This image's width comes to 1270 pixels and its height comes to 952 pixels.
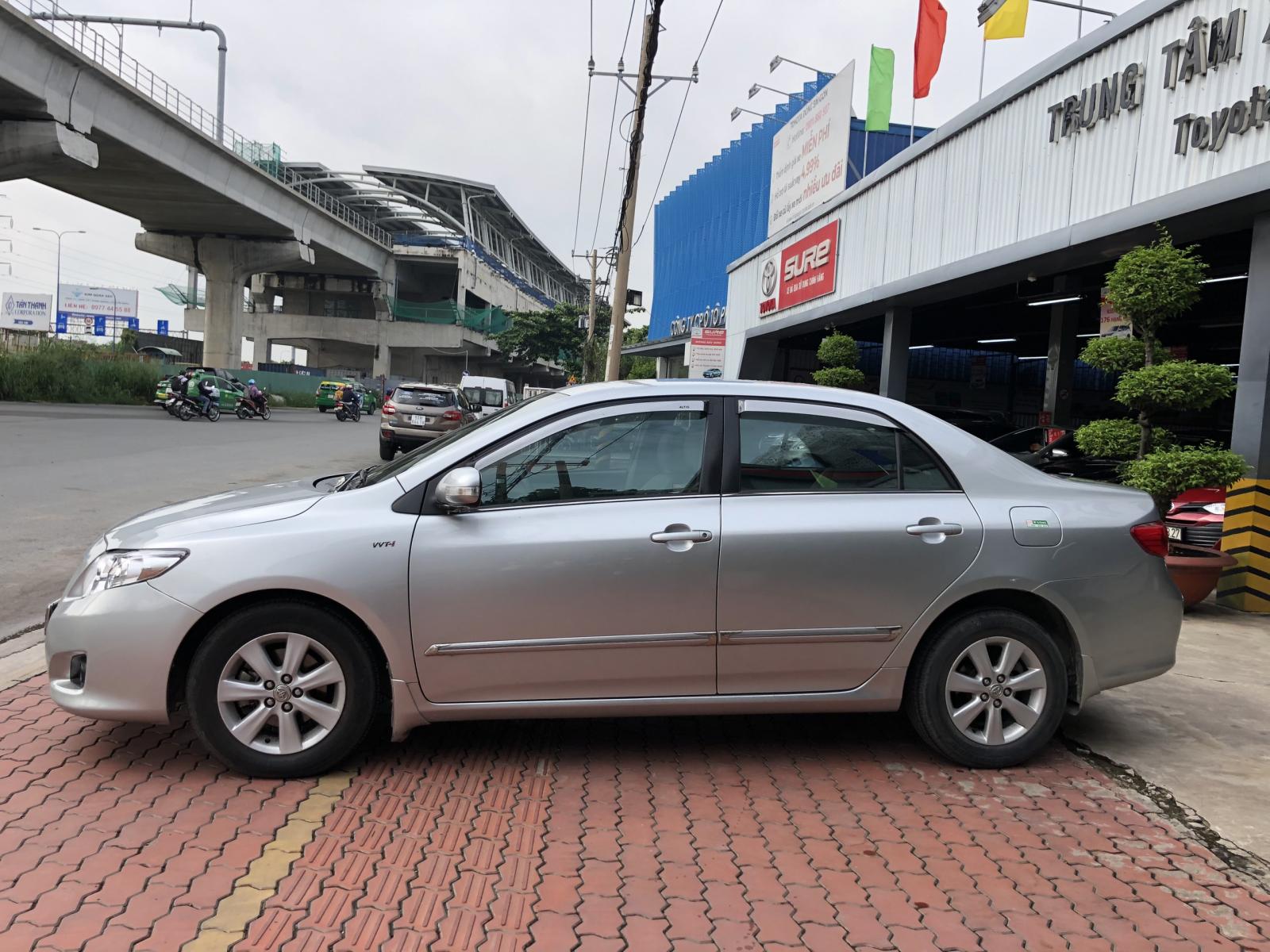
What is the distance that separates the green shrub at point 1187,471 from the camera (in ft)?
24.6

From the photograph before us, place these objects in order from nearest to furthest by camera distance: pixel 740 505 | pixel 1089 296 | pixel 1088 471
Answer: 1. pixel 740 505
2. pixel 1088 471
3. pixel 1089 296

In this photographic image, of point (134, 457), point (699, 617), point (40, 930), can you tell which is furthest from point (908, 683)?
point (134, 457)

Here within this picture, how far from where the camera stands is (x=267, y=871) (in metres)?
3.04

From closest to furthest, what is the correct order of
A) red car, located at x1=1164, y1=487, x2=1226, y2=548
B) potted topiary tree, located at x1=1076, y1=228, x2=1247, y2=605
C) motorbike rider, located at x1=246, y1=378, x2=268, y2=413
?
potted topiary tree, located at x1=1076, y1=228, x2=1247, y2=605, red car, located at x1=1164, y1=487, x2=1226, y2=548, motorbike rider, located at x1=246, y1=378, x2=268, y2=413

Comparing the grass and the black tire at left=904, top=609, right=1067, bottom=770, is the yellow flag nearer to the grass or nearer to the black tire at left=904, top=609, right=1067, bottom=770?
the black tire at left=904, top=609, right=1067, bottom=770

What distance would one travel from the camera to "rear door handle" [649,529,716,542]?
148 inches

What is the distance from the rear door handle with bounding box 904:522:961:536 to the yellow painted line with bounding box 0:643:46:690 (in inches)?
170

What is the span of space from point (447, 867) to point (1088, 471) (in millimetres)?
9793

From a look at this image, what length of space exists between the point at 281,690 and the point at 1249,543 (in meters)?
7.53

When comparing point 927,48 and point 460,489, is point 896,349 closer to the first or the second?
point 927,48

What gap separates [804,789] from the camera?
3.85 meters

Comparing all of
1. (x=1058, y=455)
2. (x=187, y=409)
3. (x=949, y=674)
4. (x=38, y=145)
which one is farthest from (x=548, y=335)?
(x=949, y=674)

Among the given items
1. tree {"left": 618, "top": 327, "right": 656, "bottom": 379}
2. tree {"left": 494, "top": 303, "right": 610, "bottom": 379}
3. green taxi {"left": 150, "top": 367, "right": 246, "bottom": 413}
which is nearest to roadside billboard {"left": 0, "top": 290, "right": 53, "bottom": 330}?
tree {"left": 494, "top": 303, "right": 610, "bottom": 379}

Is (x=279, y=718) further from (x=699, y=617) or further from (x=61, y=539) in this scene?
(x=61, y=539)
